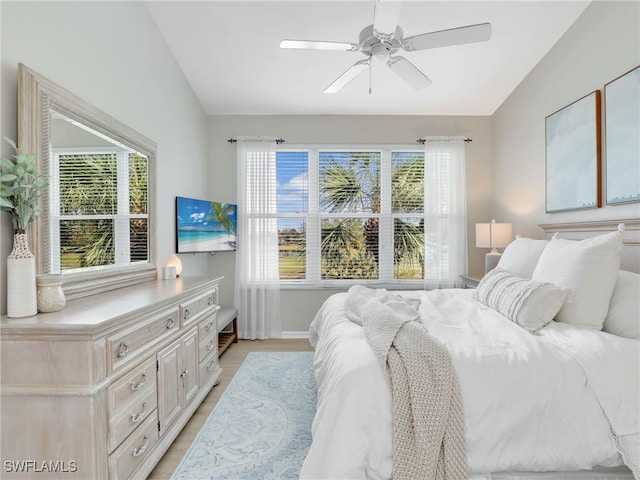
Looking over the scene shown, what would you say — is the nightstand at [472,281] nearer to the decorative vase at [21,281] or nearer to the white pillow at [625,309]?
the white pillow at [625,309]

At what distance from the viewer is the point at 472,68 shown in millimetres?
3342

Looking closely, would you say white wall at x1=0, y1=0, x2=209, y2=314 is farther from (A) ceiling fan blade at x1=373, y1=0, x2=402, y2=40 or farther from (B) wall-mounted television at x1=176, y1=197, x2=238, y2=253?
(A) ceiling fan blade at x1=373, y1=0, x2=402, y2=40

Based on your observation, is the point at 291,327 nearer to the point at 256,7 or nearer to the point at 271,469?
the point at 271,469

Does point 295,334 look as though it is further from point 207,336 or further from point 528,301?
point 528,301

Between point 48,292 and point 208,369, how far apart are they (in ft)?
4.75

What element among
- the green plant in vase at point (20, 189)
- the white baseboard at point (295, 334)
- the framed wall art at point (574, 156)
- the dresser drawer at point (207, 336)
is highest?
the framed wall art at point (574, 156)

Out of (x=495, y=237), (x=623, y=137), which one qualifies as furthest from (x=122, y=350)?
(x=495, y=237)

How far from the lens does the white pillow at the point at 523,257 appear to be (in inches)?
96.7

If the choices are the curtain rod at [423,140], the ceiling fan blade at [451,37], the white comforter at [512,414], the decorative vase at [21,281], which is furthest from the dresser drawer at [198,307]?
the curtain rod at [423,140]

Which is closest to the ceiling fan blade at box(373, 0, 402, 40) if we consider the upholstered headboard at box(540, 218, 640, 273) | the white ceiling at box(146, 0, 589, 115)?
the white ceiling at box(146, 0, 589, 115)

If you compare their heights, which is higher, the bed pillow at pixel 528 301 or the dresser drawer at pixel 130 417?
the bed pillow at pixel 528 301

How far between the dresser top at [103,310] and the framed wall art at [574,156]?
10.1 feet

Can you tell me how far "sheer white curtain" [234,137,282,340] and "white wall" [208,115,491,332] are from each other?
159 millimetres

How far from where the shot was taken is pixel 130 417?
1.58m
